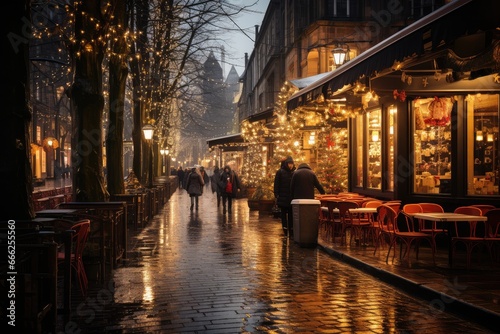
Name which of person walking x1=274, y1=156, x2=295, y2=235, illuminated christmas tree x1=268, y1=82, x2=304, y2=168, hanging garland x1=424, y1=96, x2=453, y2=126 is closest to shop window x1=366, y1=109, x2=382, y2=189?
person walking x1=274, y1=156, x2=295, y2=235

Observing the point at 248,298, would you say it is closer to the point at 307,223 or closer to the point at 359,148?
the point at 307,223

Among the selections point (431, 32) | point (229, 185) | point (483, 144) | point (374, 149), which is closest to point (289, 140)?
point (229, 185)

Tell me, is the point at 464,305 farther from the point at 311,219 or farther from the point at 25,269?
the point at 311,219

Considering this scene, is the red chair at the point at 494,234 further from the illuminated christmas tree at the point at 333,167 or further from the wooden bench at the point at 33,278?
Answer: the illuminated christmas tree at the point at 333,167

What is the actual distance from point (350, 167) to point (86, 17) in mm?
9521

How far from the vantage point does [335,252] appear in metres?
12.9

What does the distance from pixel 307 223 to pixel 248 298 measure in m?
6.01

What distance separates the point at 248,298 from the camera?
8.57 metres

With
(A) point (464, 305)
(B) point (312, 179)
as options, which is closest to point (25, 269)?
(A) point (464, 305)

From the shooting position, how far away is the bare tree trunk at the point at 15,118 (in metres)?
6.53

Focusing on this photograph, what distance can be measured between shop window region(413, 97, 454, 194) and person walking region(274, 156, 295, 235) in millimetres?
3276

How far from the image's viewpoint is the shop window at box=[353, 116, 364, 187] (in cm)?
1848

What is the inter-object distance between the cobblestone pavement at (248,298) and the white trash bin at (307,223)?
0.95ft

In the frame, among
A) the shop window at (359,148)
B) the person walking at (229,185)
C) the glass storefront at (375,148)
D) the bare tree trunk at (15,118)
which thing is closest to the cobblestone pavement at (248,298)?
the bare tree trunk at (15,118)
